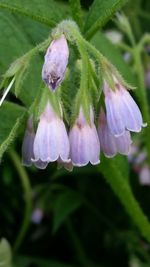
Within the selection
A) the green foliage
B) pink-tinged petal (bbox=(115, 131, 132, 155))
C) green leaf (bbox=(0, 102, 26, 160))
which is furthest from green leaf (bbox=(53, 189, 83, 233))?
pink-tinged petal (bbox=(115, 131, 132, 155))

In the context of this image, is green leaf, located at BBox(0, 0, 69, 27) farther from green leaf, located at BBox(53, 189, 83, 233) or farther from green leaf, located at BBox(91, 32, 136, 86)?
green leaf, located at BBox(53, 189, 83, 233)

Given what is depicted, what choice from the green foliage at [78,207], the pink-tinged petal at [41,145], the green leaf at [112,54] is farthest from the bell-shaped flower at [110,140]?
the green leaf at [112,54]

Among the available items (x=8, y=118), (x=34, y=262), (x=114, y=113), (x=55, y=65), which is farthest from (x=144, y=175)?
(x=55, y=65)

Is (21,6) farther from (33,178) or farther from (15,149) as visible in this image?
(33,178)

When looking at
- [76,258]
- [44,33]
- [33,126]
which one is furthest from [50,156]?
[76,258]

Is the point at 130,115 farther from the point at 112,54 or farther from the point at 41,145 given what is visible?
the point at 112,54
